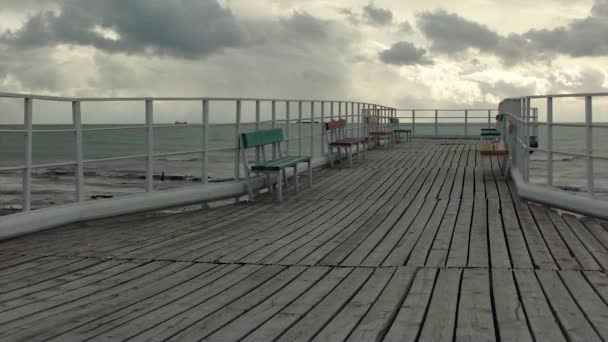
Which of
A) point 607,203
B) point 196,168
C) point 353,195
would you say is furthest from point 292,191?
point 196,168

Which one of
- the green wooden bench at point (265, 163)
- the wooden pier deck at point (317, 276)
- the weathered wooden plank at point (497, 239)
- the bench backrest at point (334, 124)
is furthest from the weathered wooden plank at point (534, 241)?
the bench backrest at point (334, 124)

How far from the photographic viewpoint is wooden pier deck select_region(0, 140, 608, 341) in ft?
11.6

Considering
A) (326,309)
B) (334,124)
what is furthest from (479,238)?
Result: (334,124)

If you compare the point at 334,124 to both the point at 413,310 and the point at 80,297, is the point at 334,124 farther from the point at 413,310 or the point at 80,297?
the point at 413,310

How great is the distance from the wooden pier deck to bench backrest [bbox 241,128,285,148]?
1278 millimetres

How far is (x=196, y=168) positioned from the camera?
31.0 meters

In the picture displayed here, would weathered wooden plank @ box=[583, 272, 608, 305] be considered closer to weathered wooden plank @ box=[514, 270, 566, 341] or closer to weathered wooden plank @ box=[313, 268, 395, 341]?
weathered wooden plank @ box=[514, 270, 566, 341]

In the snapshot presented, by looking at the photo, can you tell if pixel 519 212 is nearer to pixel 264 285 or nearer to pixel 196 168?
pixel 264 285

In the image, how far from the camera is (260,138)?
32.2 feet

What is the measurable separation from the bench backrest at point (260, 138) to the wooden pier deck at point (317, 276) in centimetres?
128

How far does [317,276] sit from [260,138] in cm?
534

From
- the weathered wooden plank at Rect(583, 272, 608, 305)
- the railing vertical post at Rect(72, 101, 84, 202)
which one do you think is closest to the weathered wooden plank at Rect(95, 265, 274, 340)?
the weathered wooden plank at Rect(583, 272, 608, 305)

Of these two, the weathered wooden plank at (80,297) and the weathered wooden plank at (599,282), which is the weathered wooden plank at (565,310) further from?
the weathered wooden plank at (80,297)

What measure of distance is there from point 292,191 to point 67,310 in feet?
20.3
